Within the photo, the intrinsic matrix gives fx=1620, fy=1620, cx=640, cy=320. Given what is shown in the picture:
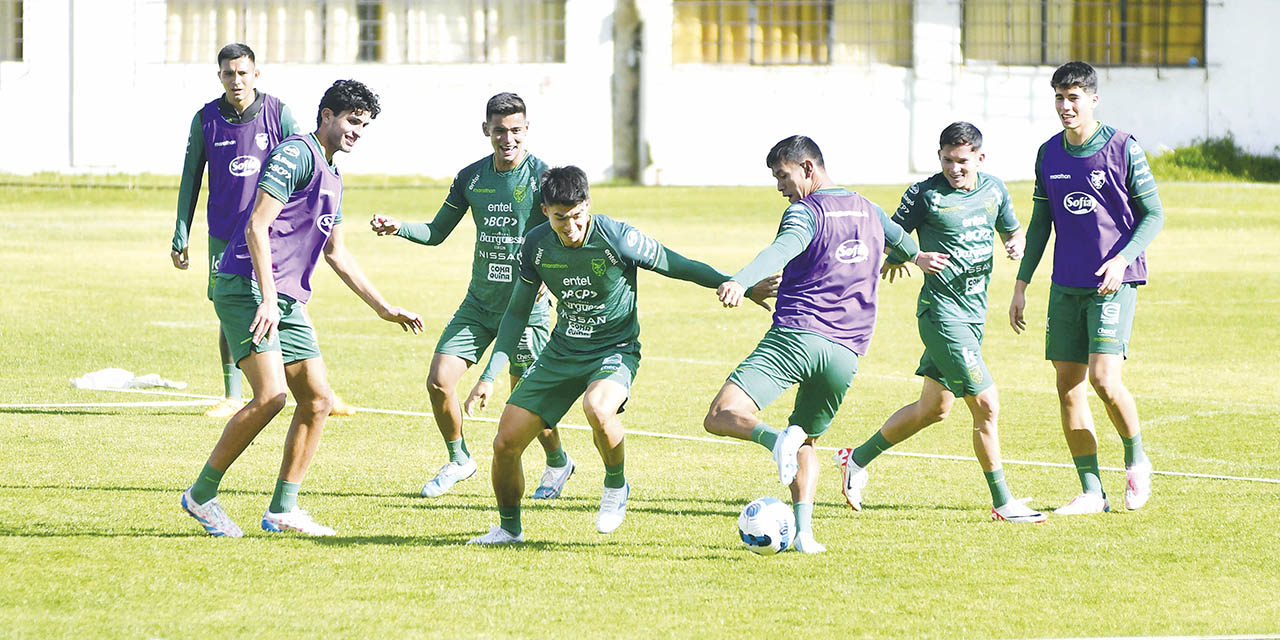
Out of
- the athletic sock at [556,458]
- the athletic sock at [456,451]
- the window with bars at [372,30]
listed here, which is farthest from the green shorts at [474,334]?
the window with bars at [372,30]

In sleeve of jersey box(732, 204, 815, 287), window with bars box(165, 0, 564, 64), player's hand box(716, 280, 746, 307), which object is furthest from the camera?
window with bars box(165, 0, 564, 64)

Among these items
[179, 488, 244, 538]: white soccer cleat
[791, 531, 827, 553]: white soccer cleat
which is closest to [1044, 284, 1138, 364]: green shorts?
[791, 531, 827, 553]: white soccer cleat

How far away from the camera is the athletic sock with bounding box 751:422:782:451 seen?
755cm

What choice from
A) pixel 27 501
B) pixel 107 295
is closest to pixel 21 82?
pixel 107 295

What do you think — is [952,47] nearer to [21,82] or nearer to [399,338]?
[21,82]

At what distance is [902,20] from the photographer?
41344 mm

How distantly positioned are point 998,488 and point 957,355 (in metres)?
0.79

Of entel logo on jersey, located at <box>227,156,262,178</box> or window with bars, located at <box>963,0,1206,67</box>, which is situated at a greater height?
window with bars, located at <box>963,0,1206,67</box>

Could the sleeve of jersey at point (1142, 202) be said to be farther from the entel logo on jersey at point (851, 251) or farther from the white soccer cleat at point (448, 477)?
the white soccer cleat at point (448, 477)

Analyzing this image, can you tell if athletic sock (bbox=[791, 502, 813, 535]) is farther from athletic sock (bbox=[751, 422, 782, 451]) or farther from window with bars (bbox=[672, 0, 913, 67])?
window with bars (bbox=[672, 0, 913, 67])

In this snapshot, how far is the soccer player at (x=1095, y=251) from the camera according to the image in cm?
931

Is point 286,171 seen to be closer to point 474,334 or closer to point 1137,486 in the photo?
point 474,334

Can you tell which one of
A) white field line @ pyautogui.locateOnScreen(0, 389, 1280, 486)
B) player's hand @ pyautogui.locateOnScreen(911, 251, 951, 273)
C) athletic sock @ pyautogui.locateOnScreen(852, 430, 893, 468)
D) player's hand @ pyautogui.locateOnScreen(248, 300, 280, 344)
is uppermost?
player's hand @ pyautogui.locateOnScreen(911, 251, 951, 273)

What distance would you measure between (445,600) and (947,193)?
159 inches
